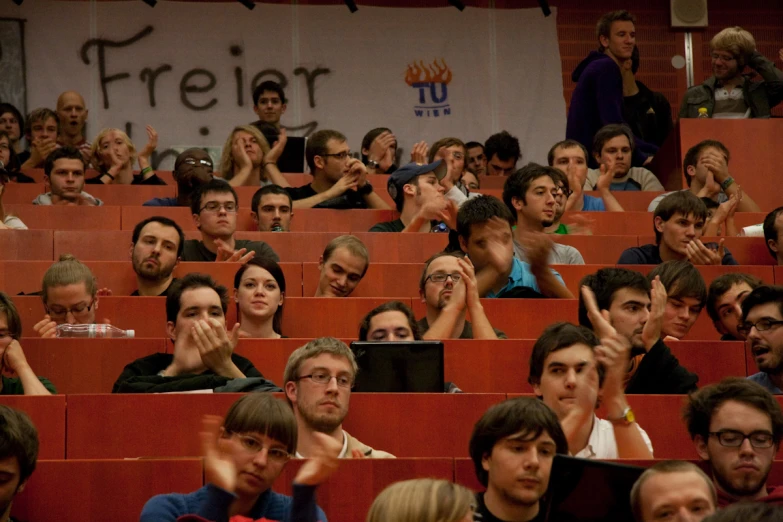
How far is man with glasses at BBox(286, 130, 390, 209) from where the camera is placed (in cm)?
602

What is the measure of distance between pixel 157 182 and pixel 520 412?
4162mm

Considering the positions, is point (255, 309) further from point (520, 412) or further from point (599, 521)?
point (599, 521)

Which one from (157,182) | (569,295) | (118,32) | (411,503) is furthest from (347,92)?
(411,503)

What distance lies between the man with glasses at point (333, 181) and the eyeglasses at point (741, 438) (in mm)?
3224

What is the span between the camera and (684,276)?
4219 mm

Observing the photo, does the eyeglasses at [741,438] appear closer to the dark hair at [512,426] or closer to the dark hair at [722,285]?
the dark hair at [512,426]

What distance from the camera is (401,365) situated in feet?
11.9

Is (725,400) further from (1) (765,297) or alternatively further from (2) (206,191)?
(2) (206,191)

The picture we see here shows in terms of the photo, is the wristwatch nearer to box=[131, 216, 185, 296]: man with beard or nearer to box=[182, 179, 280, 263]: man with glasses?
box=[131, 216, 185, 296]: man with beard

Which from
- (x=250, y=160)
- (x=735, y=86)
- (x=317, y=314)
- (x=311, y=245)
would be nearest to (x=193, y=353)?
(x=317, y=314)

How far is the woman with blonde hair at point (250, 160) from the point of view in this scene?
6402 millimetres

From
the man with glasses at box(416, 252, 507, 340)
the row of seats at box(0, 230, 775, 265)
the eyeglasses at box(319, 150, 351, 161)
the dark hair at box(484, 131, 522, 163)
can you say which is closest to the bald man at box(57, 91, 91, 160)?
the eyeglasses at box(319, 150, 351, 161)

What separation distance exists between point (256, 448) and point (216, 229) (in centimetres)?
241

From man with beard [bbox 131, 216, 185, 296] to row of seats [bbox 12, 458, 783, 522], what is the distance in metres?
1.76
